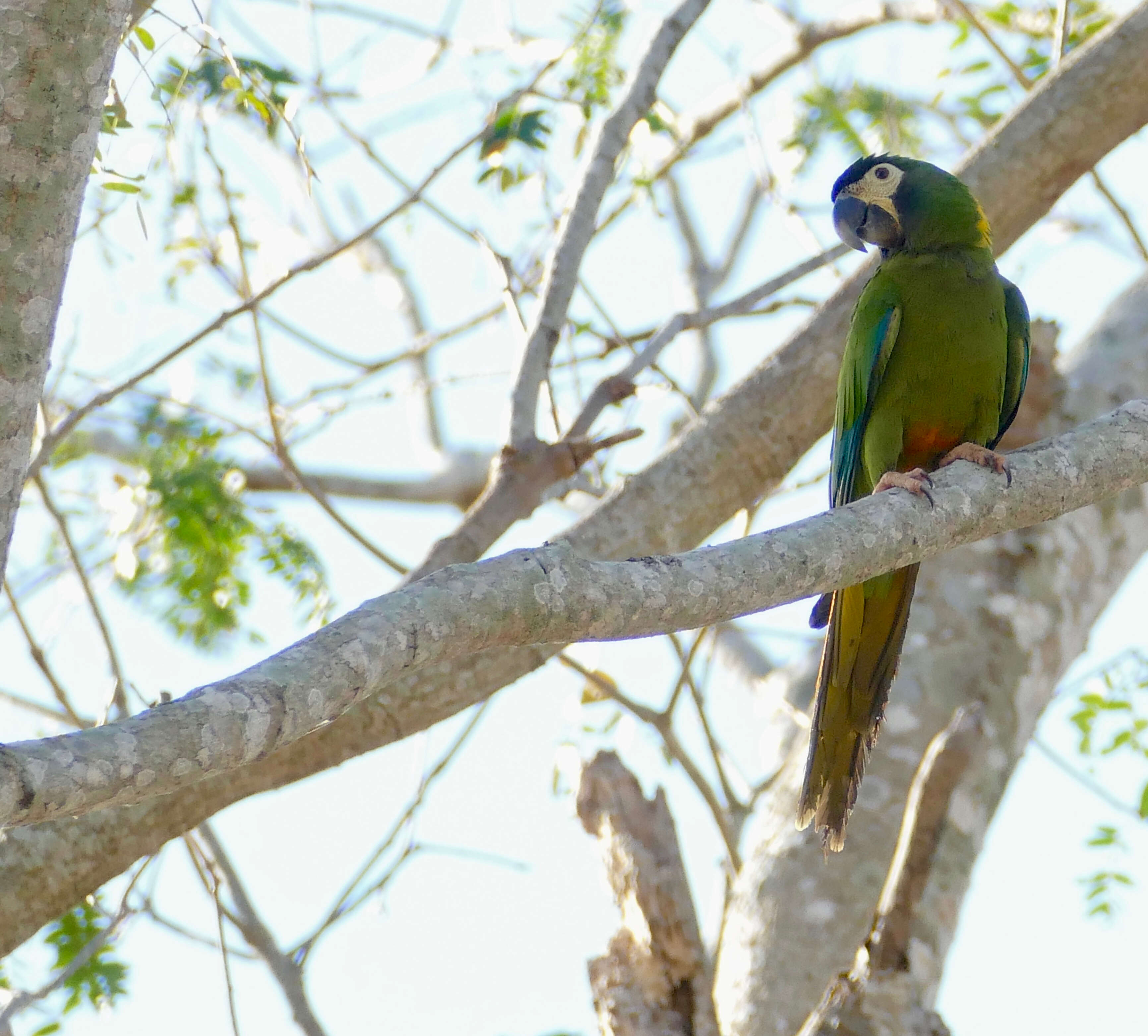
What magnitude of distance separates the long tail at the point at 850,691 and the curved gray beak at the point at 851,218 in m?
1.33

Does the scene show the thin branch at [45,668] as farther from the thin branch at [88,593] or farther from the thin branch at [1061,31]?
the thin branch at [1061,31]

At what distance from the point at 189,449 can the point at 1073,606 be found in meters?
2.97

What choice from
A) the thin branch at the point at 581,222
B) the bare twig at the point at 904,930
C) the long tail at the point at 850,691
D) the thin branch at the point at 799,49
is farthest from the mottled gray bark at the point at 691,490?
the thin branch at the point at 799,49

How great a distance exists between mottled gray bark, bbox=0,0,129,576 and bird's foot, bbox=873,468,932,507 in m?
1.55

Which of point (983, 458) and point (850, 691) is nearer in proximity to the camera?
point (983, 458)

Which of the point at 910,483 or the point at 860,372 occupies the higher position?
the point at 860,372

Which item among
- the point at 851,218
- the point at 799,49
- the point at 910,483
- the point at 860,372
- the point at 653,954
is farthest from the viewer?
the point at 799,49

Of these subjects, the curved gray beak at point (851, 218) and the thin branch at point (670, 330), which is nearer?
the thin branch at point (670, 330)

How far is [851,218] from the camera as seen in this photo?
4262 mm

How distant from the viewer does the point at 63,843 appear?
2811 millimetres

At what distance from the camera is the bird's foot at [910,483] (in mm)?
2492

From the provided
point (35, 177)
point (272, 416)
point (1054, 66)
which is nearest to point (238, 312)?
point (272, 416)

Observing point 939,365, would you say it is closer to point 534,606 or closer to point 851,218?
point 851,218

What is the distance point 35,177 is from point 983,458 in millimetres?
1965
